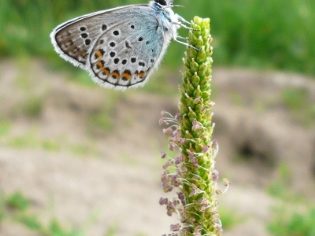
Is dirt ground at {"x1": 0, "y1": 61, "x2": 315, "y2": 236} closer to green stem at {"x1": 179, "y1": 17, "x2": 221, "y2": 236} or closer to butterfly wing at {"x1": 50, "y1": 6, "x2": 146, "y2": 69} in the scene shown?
butterfly wing at {"x1": 50, "y1": 6, "x2": 146, "y2": 69}

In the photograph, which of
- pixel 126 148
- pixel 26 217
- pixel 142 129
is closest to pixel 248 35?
pixel 142 129

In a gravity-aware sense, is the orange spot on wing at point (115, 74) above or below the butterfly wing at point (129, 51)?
below

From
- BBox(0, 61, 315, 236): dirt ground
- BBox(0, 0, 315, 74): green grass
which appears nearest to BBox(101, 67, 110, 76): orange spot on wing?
BBox(0, 61, 315, 236): dirt ground

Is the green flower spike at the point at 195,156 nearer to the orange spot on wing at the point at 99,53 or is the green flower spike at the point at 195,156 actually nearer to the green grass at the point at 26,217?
the orange spot on wing at the point at 99,53

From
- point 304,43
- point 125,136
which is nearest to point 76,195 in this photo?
point 125,136

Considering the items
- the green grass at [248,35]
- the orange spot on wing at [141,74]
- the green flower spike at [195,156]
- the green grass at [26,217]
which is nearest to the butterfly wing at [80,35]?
the orange spot on wing at [141,74]

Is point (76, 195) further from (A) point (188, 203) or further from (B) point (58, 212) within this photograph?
(A) point (188, 203)

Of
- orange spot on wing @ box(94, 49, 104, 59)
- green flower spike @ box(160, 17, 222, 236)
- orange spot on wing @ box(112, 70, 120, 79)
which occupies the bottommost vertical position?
green flower spike @ box(160, 17, 222, 236)
